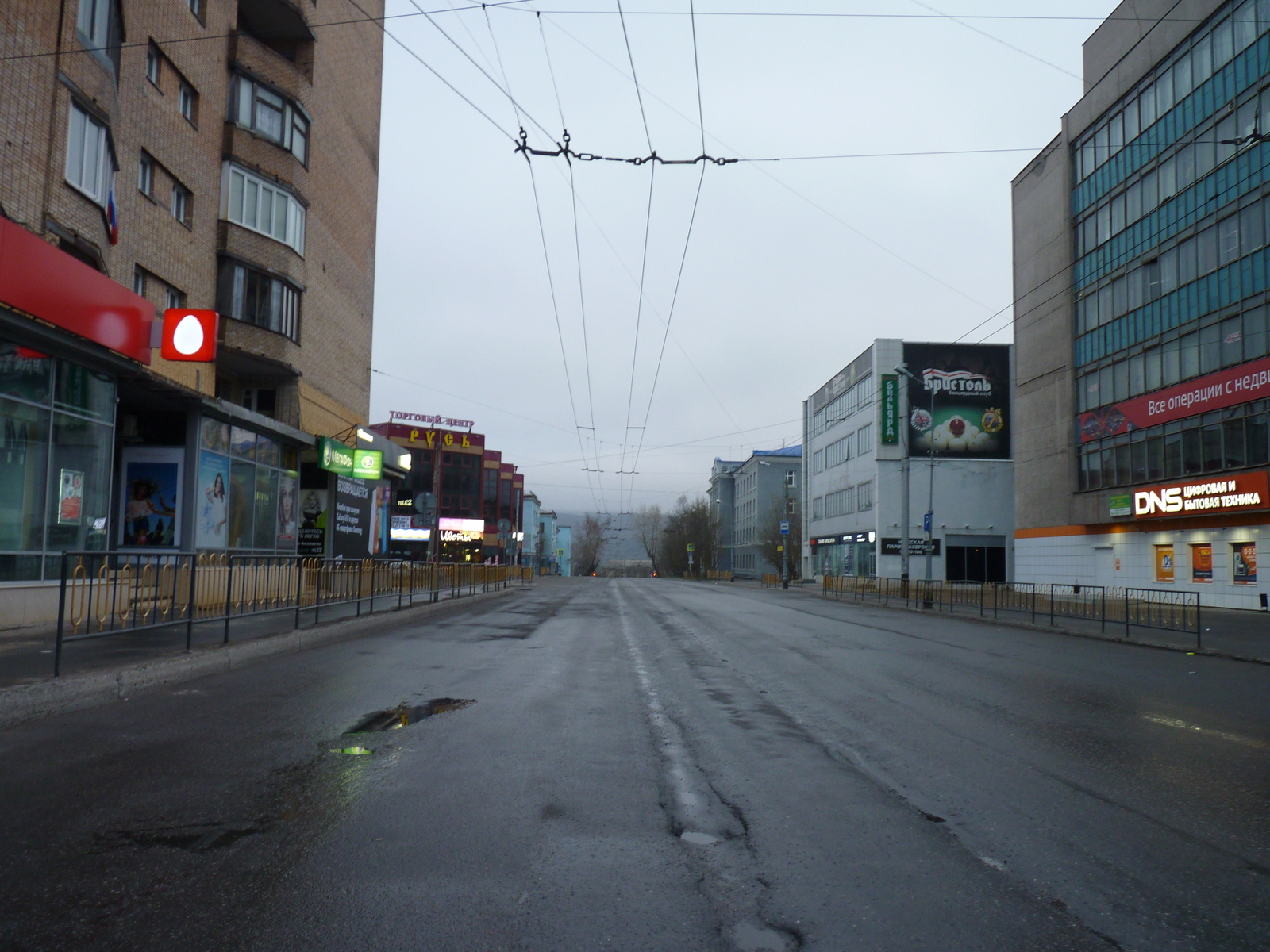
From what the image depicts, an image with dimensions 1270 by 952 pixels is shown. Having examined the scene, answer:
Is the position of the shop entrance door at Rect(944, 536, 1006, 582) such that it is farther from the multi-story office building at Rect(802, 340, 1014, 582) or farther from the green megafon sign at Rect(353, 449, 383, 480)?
the green megafon sign at Rect(353, 449, 383, 480)

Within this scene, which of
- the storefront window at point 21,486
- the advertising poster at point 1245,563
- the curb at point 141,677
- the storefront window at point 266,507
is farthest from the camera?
the advertising poster at point 1245,563

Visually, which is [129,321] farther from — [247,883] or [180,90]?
[247,883]

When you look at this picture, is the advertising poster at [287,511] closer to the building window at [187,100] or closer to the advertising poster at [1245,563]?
the building window at [187,100]

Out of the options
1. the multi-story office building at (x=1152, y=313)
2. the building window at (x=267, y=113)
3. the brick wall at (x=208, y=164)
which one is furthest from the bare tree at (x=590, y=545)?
the building window at (x=267, y=113)

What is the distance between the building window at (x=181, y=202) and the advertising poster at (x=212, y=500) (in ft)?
17.0

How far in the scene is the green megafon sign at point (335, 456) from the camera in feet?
84.3

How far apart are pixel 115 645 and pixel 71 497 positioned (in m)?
4.72

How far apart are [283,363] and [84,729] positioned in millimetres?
17874

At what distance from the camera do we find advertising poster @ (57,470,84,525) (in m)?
13.8

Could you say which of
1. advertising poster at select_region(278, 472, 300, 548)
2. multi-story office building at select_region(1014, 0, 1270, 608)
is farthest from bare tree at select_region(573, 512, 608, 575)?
advertising poster at select_region(278, 472, 300, 548)

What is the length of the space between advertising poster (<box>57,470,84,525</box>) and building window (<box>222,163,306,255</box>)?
34.0 ft

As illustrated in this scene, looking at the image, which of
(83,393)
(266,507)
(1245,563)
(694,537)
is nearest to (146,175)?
(83,393)

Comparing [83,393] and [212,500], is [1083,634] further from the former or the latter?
[83,393]

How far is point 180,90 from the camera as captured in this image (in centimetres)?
2028
